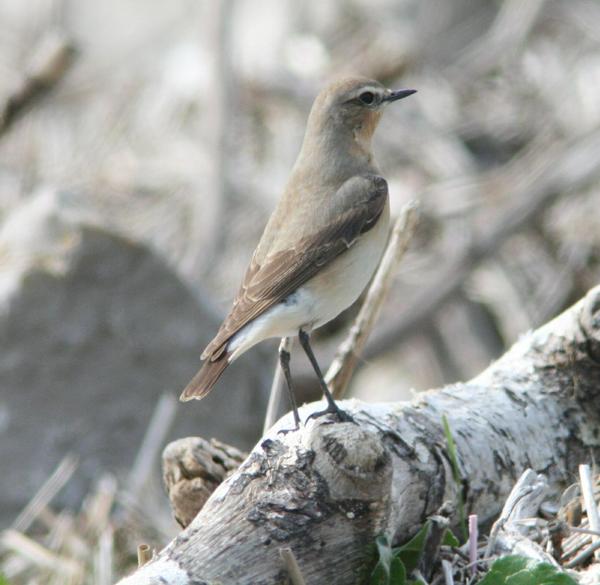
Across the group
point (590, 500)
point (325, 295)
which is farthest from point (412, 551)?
point (325, 295)

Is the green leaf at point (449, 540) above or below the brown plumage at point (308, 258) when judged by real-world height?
below

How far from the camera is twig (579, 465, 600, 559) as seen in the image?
398cm

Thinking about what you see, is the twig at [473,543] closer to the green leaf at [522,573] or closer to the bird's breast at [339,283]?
the green leaf at [522,573]

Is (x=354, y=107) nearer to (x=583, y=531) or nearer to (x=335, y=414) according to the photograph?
(x=335, y=414)

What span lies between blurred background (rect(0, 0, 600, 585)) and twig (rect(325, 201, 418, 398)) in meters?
1.24

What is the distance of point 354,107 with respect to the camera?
5.77 metres

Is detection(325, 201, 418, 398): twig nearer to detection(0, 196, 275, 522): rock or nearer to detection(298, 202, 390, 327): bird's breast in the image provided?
detection(298, 202, 390, 327): bird's breast

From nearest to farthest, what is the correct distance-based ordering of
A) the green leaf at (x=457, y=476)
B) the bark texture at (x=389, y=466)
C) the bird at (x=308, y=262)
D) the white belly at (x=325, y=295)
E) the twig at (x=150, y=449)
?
the bark texture at (x=389, y=466)
the green leaf at (x=457, y=476)
the bird at (x=308, y=262)
the white belly at (x=325, y=295)
the twig at (x=150, y=449)

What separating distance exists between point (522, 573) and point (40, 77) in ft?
14.3

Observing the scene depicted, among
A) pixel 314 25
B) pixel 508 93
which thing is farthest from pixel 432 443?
pixel 314 25

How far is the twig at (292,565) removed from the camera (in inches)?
140

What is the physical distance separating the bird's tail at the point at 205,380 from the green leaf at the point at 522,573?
1.33 meters

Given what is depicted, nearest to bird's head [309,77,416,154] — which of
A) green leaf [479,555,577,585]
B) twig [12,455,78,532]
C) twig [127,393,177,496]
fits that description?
twig [127,393,177,496]

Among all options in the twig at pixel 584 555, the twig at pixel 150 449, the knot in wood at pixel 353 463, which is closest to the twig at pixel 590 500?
the twig at pixel 584 555
